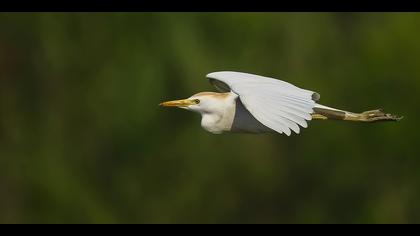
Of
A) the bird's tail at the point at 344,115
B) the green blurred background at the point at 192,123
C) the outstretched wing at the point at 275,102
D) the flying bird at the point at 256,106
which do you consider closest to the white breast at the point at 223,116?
the flying bird at the point at 256,106

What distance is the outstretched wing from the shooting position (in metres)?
2.58

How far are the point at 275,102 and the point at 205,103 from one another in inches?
18.3

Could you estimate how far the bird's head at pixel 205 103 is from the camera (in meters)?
3.10

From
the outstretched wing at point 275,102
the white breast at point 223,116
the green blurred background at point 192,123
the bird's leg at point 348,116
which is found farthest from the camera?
the green blurred background at point 192,123

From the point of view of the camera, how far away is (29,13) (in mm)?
7727

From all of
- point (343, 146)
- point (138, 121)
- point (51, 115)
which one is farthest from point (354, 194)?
point (51, 115)

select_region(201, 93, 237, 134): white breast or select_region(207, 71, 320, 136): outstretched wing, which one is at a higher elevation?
select_region(207, 71, 320, 136): outstretched wing

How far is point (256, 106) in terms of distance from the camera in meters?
2.66


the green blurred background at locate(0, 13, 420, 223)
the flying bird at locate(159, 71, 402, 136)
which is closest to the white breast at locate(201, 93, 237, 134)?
the flying bird at locate(159, 71, 402, 136)

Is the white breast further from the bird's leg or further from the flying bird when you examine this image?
the bird's leg

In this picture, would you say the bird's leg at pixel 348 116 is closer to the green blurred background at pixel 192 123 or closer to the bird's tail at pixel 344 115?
the bird's tail at pixel 344 115

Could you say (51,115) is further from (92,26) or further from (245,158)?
(245,158)

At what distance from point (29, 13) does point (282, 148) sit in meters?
1.92

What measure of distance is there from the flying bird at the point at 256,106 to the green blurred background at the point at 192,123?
3.56 meters
